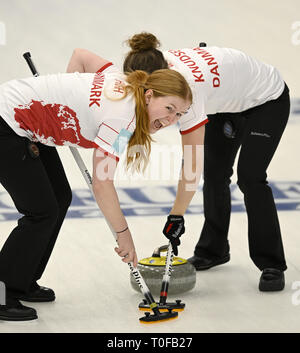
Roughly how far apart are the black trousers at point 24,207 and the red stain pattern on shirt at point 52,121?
7 cm

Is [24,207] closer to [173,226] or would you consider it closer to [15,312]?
[15,312]

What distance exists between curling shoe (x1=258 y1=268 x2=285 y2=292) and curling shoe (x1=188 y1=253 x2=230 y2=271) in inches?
15.0

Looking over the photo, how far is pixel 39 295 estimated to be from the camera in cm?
259

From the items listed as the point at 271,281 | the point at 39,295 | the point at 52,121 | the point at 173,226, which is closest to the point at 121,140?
the point at 52,121

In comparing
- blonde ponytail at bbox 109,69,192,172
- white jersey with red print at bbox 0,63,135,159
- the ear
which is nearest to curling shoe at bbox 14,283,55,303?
white jersey with red print at bbox 0,63,135,159

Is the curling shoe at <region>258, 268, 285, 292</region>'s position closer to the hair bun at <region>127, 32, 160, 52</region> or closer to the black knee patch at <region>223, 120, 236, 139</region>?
the black knee patch at <region>223, 120, 236, 139</region>

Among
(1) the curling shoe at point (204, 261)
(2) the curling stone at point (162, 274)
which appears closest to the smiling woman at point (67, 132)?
(2) the curling stone at point (162, 274)

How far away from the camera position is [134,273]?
237cm

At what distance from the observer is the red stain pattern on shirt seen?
7.13ft

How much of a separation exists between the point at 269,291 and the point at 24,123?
3.93 ft

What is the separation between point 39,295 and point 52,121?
2.52 feet

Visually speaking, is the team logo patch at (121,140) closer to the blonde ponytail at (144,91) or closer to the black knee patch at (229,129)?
the blonde ponytail at (144,91)

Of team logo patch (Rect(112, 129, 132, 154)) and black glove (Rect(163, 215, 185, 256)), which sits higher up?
team logo patch (Rect(112, 129, 132, 154))
